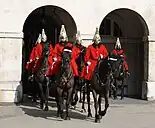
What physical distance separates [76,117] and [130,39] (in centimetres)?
690

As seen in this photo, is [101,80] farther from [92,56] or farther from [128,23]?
[128,23]

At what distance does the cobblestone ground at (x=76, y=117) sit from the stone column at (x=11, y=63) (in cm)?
69

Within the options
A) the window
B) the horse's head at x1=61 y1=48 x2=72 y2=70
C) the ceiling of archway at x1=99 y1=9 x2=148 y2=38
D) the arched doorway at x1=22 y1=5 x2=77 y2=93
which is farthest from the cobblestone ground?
the arched doorway at x1=22 y1=5 x2=77 y2=93

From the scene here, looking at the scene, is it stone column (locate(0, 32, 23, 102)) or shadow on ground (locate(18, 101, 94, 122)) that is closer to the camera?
shadow on ground (locate(18, 101, 94, 122))

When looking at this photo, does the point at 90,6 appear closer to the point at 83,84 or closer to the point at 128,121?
the point at 83,84

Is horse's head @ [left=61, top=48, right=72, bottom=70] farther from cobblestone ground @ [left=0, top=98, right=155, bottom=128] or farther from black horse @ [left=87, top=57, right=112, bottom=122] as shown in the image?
cobblestone ground @ [left=0, top=98, right=155, bottom=128]

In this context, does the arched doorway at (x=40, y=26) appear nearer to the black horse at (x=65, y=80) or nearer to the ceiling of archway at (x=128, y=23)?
the ceiling of archway at (x=128, y=23)

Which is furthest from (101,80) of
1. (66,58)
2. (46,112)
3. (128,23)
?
(128,23)

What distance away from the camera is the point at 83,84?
11133mm

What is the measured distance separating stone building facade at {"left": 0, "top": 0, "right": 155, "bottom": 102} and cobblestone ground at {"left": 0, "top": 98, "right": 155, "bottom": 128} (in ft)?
4.12

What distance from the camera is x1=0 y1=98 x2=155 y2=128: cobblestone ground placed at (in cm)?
950

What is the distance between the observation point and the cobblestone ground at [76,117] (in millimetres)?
9500

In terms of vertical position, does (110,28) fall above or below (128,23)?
below

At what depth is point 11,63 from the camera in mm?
13555
